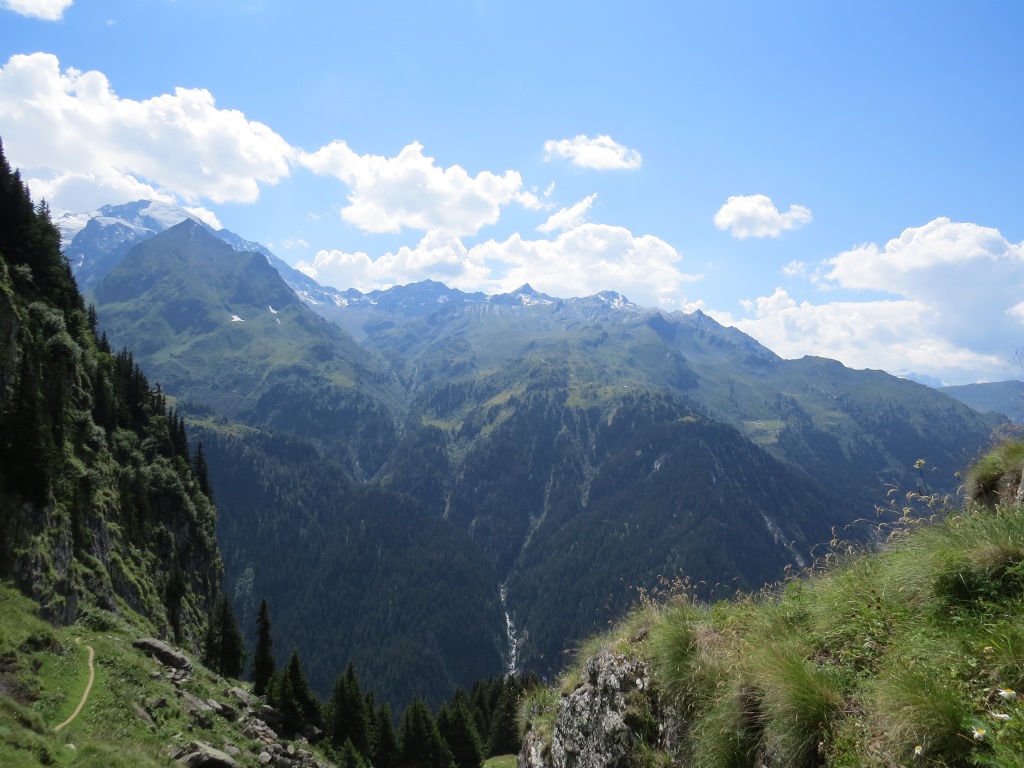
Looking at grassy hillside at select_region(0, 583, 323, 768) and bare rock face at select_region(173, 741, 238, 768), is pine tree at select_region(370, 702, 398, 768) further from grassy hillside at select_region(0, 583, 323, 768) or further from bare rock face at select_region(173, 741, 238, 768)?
bare rock face at select_region(173, 741, 238, 768)

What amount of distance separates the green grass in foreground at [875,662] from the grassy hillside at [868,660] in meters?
0.02

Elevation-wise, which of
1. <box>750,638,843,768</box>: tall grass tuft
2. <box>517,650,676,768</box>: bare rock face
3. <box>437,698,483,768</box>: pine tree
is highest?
<box>750,638,843,768</box>: tall grass tuft

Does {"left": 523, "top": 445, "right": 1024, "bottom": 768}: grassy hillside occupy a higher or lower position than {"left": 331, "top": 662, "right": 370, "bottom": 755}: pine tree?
higher

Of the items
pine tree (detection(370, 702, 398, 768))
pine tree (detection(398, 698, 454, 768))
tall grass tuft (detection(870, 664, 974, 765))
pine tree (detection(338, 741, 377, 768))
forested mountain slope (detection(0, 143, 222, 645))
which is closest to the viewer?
tall grass tuft (detection(870, 664, 974, 765))

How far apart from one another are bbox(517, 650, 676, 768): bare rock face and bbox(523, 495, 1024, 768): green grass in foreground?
1.32 ft

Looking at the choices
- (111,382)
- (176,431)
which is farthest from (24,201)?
(176,431)

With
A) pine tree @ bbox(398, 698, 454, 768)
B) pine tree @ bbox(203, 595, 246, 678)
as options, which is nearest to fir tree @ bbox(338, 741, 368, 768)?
pine tree @ bbox(398, 698, 454, 768)

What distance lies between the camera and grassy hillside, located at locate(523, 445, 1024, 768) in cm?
475

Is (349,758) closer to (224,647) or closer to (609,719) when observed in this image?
(224,647)

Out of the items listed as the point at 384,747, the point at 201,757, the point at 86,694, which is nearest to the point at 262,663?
the point at 384,747

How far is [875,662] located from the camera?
626 cm

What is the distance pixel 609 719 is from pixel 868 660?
17.9 ft

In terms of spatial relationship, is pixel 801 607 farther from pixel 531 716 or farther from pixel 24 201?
pixel 24 201

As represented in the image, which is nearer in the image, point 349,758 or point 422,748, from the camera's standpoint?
point 349,758
